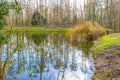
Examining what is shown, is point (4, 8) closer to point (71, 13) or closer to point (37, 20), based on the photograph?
point (37, 20)

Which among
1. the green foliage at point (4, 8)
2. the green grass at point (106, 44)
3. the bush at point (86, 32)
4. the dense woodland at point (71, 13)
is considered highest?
the dense woodland at point (71, 13)

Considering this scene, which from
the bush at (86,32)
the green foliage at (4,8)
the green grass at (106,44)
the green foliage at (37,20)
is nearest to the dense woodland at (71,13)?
the green foliage at (37,20)

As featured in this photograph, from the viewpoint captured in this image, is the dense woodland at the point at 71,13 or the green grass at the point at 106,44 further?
the dense woodland at the point at 71,13

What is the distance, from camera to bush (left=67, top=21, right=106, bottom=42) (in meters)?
26.1

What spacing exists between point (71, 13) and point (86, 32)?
37.1 m

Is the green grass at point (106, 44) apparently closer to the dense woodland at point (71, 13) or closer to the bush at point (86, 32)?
the bush at point (86, 32)

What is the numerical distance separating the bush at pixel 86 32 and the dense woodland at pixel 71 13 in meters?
22.9

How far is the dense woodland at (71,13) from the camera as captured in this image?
53.2 meters

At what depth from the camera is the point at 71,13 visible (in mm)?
62969

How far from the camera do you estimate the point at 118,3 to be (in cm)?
5647

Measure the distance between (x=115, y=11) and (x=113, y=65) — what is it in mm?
44898

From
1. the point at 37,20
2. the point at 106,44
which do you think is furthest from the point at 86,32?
the point at 37,20

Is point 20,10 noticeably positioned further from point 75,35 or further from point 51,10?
point 51,10

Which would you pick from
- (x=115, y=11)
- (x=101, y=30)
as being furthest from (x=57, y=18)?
(x=101, y=30)
